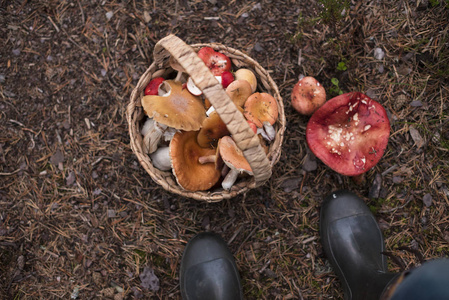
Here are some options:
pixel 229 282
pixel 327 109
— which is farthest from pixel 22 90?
pixel 327 109

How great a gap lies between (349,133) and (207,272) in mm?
1555

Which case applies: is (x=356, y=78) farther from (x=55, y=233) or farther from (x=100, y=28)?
(x=55, y=233)

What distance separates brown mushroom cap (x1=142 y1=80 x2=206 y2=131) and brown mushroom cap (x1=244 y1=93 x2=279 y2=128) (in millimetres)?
325

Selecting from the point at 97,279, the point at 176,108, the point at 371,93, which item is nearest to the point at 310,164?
the point at 371,93

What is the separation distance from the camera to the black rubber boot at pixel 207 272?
2536mm

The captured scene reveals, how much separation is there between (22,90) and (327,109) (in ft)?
8.45

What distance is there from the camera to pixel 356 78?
2.76 meters

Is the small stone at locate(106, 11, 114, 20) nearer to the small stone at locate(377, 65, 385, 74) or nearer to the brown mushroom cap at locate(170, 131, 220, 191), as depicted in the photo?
the brown mushroom cap at locate(170, 131, 220, 191)

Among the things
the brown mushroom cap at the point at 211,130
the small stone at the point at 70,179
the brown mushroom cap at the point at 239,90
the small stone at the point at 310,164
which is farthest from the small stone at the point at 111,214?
the small stone at the point at 310,164

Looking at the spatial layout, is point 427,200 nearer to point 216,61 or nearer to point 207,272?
point 207,272

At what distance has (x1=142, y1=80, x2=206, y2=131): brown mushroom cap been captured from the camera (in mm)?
2021

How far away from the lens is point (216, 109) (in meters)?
1.64

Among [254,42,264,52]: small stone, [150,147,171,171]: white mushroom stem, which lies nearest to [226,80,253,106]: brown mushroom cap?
[150,147,171,171]: white mushroom stem

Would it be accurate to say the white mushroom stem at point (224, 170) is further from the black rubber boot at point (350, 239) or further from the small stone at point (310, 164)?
the black rubber boot at point (350, 239)
